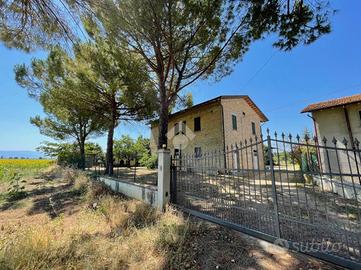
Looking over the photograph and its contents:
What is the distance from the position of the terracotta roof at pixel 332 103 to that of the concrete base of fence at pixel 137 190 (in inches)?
418

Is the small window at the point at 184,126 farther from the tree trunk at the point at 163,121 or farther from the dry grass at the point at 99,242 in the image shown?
the dry grass at the point at 99,242

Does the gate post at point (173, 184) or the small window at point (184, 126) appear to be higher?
the small window at point (184, 126)

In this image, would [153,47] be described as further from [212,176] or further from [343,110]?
[343,110]

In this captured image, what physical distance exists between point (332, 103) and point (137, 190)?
11634mm

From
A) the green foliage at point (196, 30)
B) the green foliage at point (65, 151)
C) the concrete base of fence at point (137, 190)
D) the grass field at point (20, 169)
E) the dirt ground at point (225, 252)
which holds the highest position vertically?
the green foliage at point (196, 30)

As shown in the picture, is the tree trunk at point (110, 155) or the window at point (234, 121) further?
the window at point (234, 121)

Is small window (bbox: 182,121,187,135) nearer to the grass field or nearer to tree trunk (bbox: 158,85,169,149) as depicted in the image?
tree trunk (bbox: 158,85,169,149)

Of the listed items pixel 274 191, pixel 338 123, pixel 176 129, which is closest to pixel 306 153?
pixel 274 191

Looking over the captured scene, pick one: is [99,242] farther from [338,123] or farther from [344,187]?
[338,123]

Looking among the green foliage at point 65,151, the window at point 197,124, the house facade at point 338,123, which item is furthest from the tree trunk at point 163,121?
the green foliage at point 65,151

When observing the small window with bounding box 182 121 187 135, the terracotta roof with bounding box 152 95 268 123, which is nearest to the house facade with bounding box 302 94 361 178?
the terracotta roof with bounding box 152 95 268 123

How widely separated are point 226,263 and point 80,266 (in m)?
2.31

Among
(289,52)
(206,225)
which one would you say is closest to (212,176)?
(206,225)

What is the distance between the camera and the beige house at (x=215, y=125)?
49.5 feet
